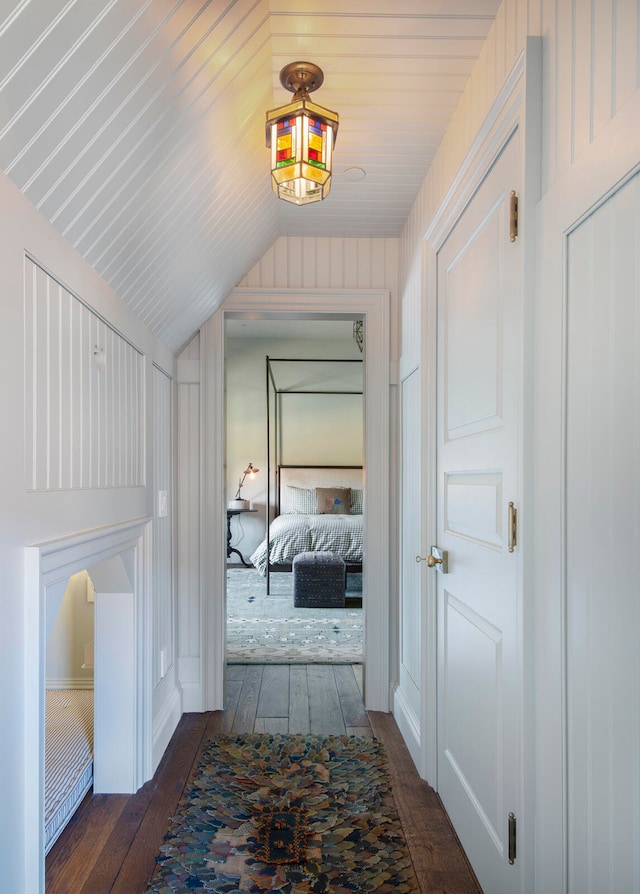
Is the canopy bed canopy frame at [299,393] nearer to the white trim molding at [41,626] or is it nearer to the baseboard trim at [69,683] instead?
the baseboard trim at [69,683]

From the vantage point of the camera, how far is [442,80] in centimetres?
205

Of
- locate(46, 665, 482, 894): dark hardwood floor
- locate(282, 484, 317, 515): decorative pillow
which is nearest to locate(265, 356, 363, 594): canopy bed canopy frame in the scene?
locate(282, 484, 317, 515): decorative pillow

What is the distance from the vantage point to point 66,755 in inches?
95.8

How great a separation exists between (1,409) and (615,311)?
1190 mm

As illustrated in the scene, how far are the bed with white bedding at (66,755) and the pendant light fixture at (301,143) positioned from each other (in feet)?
7.02

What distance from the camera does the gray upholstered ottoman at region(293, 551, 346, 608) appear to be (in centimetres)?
568

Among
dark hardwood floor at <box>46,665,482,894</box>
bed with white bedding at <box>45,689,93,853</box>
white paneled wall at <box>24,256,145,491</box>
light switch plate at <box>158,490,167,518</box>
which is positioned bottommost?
dark hardwood floor at <box>46,665,482,894</box>

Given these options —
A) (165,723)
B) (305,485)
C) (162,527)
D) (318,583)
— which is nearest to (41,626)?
(162,527)

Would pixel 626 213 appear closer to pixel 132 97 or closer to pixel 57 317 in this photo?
pixel 132 97

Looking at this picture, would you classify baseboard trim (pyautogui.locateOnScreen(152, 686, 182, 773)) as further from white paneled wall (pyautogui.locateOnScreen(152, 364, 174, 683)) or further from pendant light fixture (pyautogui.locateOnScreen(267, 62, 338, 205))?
pendant light fixture (pyautogui.locateOnScreen(267, 62, 338, 205))

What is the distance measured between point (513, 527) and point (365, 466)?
5.95ft

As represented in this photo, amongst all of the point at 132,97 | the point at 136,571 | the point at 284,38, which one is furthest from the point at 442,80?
the point at 136,571

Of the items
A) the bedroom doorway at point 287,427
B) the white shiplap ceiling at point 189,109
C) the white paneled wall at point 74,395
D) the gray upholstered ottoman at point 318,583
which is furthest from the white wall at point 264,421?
the white paneled wall at point 74,395

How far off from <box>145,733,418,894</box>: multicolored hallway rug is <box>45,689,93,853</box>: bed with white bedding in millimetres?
372
